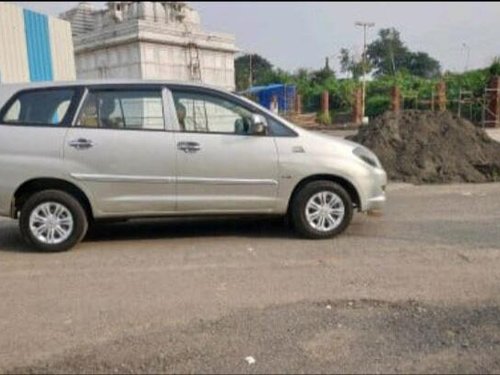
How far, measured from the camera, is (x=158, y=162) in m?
5.93

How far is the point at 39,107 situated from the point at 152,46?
110 feet

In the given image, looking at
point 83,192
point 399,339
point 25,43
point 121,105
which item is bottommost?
point 399,339

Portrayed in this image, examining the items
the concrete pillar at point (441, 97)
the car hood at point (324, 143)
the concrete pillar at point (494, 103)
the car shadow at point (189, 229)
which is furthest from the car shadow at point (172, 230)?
the concrete pillar at point (441, 97)

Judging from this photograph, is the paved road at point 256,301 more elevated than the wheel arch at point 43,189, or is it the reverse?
the wheel arch at point 43,189

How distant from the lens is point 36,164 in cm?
580

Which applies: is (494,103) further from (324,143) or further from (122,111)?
(122,111)

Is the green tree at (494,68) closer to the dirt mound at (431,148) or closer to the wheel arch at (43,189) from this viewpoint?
the dirt mound at (431,148)

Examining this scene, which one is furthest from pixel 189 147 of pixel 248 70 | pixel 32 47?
pixel 248 70

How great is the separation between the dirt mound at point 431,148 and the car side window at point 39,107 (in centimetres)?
645

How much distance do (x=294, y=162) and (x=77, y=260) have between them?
2.49 m

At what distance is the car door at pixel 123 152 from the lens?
19.2 feet

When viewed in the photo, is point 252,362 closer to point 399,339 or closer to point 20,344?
point 399,339

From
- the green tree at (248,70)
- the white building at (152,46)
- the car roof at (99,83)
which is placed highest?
the white building at (152,46)

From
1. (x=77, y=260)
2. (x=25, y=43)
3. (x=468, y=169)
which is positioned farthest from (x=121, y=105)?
(x=25, y=43)
